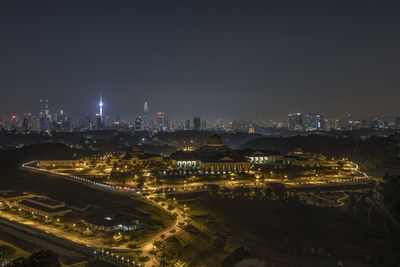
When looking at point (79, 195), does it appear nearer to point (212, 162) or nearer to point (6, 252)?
point (6, 252)

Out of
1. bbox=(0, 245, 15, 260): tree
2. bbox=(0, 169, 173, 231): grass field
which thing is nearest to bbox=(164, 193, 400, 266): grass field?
bbox=(0, 169, 173, 231): grass field

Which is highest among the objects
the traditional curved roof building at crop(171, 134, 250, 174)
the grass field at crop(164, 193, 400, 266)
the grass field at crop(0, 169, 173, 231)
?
the traditional curved roof building at crop(171, 134, 250, 174)

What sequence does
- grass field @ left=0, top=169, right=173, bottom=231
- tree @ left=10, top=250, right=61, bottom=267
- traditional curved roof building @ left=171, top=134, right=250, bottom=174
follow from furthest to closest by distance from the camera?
traditional curved roof building @ left=171, top=134, right=250, bottom=174 → grass field @ left=0, top=169, right=173, bottom=231 → tree @ left=10, top=250, right=61, bottom=267

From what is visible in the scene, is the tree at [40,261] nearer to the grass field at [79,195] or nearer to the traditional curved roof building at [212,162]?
the grass field at [79,195]

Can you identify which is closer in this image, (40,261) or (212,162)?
(40,261)

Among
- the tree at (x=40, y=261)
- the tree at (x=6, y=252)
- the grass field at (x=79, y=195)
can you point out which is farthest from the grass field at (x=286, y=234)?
the tree at (x=6, y=252)

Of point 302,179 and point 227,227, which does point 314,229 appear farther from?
point 302,179

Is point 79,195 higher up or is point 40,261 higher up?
point 40,261

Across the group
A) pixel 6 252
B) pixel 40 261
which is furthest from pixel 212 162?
pixel 40 261

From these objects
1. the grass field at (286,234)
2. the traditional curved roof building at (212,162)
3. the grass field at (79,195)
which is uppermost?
the traditional curved roof building at (212,162)

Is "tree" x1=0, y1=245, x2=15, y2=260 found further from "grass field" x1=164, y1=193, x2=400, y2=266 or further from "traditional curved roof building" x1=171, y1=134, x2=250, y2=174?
"traditional curved roof building" x1=171, y1=134, x2=250, y2=174

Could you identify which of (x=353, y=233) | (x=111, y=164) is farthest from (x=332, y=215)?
(x=111, y=164)
